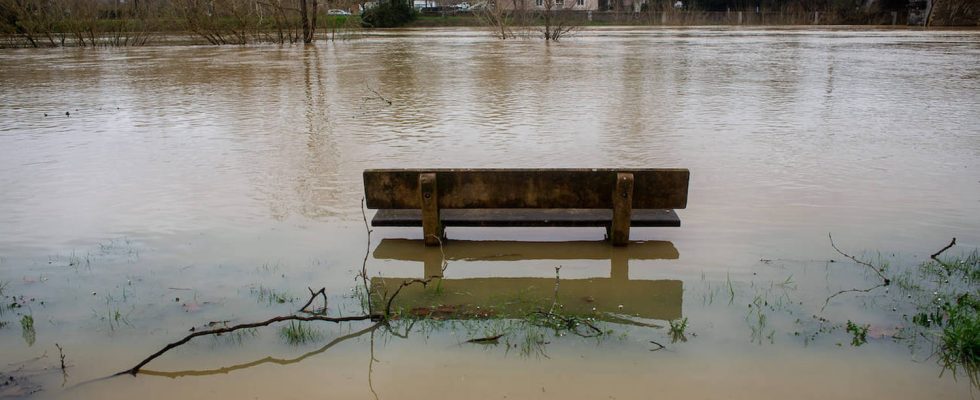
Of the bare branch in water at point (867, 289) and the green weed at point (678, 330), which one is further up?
the bare branch in water at point (867, 289)

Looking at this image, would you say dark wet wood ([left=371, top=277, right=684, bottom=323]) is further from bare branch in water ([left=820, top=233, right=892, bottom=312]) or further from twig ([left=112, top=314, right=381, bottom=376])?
bare branch in water ([left=820, top=233, right=892, bottom=312])

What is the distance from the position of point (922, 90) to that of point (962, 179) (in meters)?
10.6

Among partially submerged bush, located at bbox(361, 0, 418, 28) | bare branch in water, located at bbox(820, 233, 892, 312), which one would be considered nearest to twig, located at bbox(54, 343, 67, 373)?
bare branch in water, located at bbox(820, 233, 892, 312)

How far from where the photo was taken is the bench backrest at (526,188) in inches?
272

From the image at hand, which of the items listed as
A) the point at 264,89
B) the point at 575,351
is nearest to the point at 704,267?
the point at 575,351

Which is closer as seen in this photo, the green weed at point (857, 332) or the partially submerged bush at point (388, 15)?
the green weed at point (857, 332)

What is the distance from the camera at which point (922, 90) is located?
19.1 metres

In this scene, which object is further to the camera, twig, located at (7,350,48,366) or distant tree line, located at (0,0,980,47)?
distant tree line, located at (0,0,980,47)

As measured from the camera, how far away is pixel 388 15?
6912 centimetres

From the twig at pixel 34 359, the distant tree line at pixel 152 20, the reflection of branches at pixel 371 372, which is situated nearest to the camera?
the reflection of branches at pixel 371 372

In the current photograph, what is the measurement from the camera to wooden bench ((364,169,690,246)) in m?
6.90

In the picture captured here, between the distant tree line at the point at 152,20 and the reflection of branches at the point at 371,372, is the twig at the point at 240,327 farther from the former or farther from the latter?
the distant tree line at the point at 152,20

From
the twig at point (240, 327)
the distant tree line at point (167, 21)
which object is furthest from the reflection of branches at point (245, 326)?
the distant tree line at point (167, 21)

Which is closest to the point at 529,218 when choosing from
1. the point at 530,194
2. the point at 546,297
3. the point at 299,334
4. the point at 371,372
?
the point at 530,194
